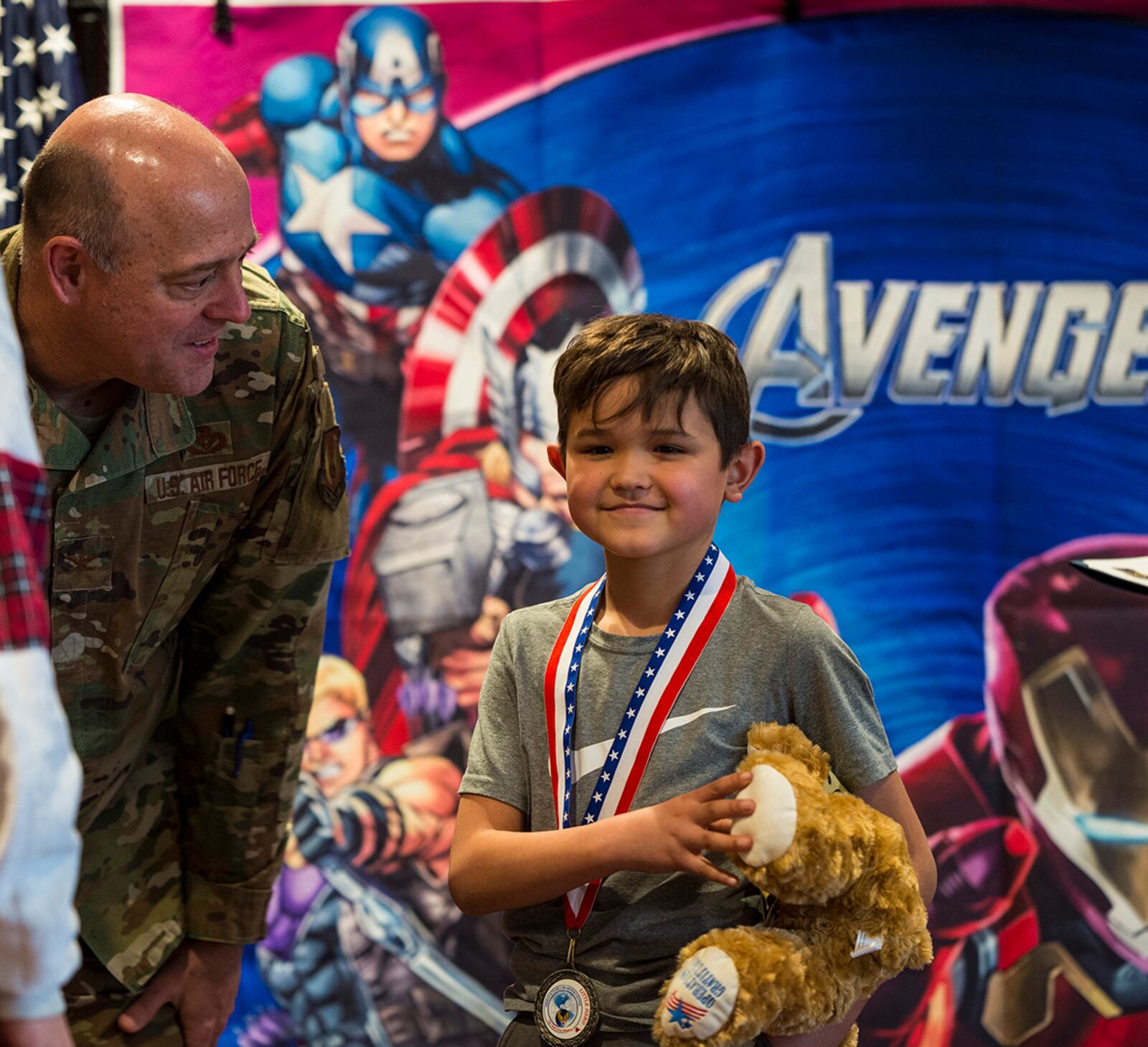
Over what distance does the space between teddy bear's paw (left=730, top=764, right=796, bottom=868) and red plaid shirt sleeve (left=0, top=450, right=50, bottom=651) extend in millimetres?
733

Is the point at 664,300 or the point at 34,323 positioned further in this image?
the point at 664,300

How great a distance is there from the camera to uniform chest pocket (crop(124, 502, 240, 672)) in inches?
69.4

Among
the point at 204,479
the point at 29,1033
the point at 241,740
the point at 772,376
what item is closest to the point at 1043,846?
the point at 772,376

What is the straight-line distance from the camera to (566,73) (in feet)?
10.8

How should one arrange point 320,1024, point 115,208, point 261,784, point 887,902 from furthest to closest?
point 320,1024 < point 261,784 < point 115,208 < point 887,902

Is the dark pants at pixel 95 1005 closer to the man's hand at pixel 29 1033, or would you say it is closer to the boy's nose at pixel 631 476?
the boy's nose at pixel 631 476

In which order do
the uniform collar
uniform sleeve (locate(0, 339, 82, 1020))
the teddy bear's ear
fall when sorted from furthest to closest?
1. the uniform collar
2. the teddy bear's ear
3. uniform sleeve (locate(0, 339, 82, 1020))

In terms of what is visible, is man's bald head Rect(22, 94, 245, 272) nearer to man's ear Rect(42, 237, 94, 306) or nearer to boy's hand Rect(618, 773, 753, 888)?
man's ear Rect(42, 237, 94, 306)

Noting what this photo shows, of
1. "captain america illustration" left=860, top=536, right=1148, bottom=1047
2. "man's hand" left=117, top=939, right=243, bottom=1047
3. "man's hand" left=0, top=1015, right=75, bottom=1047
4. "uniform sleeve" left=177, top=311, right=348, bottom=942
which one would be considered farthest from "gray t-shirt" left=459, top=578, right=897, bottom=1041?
"captain america illustration" left=860, top=536, right=1148, bottom=1047

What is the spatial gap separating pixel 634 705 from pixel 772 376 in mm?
1969

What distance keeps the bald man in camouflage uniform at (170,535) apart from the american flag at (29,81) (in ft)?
5.16

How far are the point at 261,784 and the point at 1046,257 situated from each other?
2375mm

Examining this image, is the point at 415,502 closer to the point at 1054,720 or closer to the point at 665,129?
the point at 665,129

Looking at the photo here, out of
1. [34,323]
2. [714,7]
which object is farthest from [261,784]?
[714,7]
